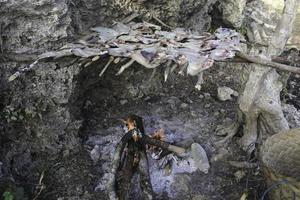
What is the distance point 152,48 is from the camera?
3.43 m

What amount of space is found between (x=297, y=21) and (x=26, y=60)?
4.81 m

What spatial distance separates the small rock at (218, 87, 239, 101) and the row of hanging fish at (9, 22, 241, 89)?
1.25 meters

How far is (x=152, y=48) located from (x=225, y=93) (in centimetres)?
203

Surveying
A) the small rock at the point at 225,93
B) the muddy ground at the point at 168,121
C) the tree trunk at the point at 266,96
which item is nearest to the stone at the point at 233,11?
the muddy ground at the point at 168,121

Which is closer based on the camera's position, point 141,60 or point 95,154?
point 141,60

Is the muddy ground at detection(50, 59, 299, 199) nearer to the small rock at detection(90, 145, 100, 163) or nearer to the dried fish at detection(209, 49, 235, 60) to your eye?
the small rock at detection(90, 145, 100, 163)

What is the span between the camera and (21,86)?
3.65m

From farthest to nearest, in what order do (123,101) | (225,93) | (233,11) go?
(233,11) → (225,93) → (123,101)

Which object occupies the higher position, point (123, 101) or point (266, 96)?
point (266, 96)

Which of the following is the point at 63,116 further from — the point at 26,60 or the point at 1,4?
the point at 1,4

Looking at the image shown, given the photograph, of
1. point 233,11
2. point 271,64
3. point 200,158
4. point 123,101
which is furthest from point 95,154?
point 233,11

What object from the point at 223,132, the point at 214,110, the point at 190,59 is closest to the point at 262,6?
the point at 214,110

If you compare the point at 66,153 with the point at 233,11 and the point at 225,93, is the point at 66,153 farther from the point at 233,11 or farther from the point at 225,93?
the point at 233,11

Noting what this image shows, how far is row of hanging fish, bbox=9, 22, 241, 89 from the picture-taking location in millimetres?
3264
